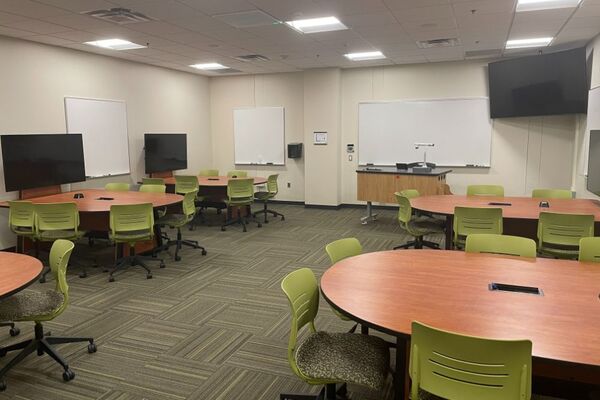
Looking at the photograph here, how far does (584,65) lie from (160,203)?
256 inches

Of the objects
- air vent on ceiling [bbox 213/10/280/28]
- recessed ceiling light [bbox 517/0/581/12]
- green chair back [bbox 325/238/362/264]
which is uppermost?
recessed ceiling light [bbox 517/0/581/12]

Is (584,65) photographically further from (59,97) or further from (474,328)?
(59,97)

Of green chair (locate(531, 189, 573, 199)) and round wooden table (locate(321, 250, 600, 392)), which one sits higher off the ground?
green chair (locate(531, 189, 573, 199))

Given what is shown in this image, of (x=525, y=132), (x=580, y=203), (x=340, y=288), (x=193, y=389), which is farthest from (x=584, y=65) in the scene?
(x=193, y=389)

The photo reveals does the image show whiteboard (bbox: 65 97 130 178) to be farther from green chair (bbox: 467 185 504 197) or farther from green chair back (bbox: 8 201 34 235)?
green chair (bbox: 467 185 504 197)

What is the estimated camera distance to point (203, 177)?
8.73 metres

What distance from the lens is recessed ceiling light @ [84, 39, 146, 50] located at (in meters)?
6.39

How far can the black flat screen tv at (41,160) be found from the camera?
5719 millimetres

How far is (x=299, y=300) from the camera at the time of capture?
229 centimetres

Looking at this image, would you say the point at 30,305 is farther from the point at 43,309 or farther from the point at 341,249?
the point at 341,249

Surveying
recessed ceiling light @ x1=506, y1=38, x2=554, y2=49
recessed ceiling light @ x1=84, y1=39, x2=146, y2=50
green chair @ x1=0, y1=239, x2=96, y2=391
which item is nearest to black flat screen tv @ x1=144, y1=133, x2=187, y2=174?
recessed ceiling light @ x1=84, y1=39, x2=146, y2=50

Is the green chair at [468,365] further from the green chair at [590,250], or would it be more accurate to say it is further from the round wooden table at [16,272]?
the round wooden table at [16,272]

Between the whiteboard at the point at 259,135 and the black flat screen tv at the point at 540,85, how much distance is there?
14.7 ft

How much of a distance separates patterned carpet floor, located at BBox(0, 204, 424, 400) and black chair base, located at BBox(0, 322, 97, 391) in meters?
0.06
